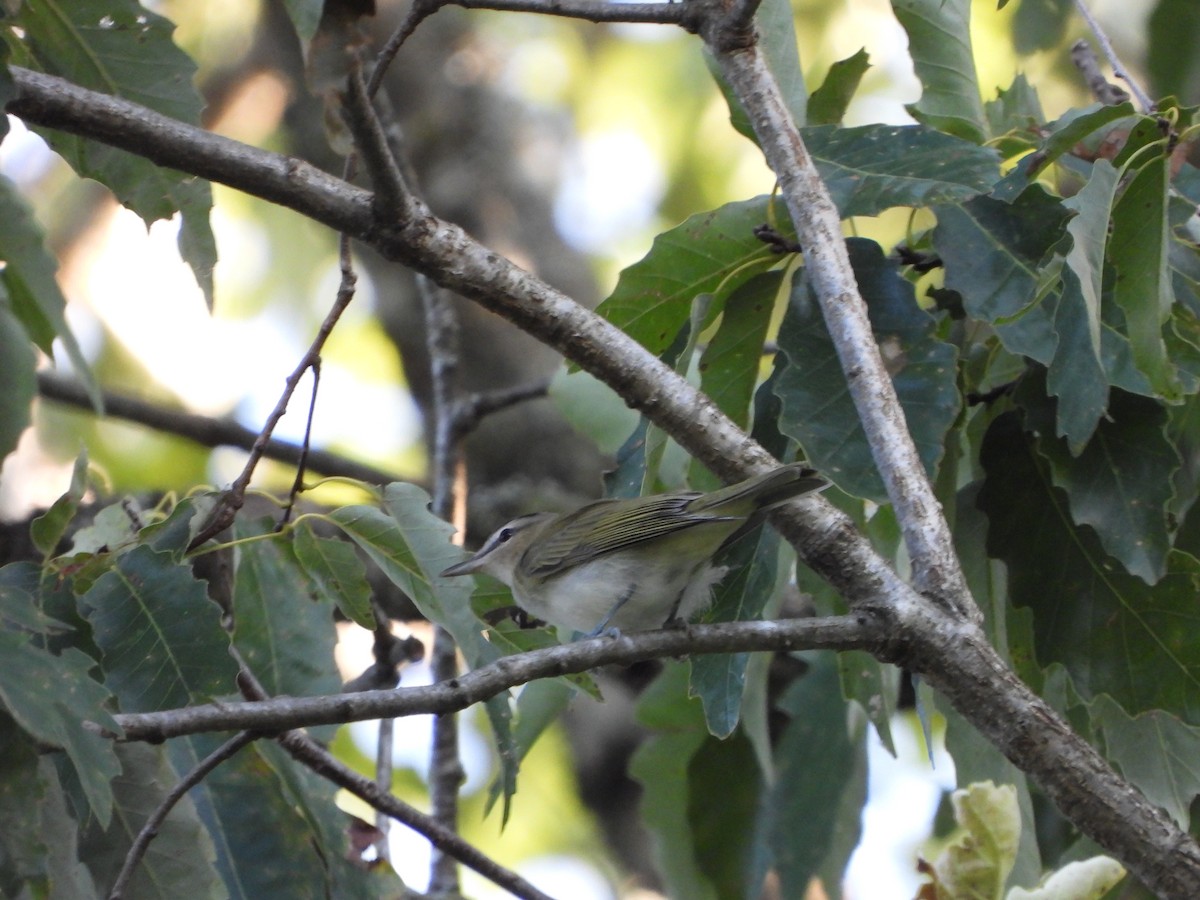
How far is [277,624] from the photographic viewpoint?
2.96 metres

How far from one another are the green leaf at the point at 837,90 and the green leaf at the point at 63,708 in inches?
78.9

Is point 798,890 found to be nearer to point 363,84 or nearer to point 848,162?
point 848,162

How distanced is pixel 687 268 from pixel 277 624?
3.98 feet

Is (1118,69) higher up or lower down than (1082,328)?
higher up

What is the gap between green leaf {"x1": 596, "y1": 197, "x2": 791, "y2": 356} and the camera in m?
2.81

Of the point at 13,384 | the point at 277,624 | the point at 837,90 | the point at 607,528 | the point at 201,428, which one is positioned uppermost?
the point at 201,428

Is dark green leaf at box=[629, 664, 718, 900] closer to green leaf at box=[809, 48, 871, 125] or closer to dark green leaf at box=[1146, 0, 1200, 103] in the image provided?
green leaf at box=[809, 48, 871, 125]

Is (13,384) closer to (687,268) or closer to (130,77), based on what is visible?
(130,77)

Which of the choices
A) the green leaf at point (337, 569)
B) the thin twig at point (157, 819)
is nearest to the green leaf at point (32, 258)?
the thin twig at point (157, 819)

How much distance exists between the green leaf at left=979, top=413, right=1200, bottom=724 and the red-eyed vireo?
1.92 ft

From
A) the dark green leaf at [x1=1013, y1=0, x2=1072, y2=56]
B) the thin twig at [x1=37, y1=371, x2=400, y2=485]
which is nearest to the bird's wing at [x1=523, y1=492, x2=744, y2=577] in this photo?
the thin twig at [x1=37, y1=371, x2=400, y2=485]

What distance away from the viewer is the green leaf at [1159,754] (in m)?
2.69

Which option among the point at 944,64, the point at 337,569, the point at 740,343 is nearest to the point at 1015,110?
the point at 944,64

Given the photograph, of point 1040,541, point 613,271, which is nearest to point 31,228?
point 1040,541
